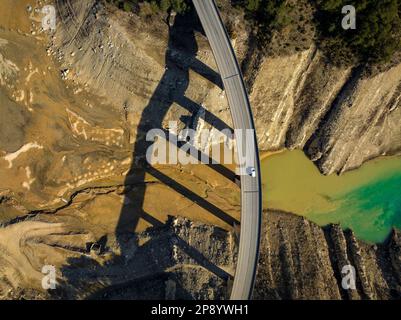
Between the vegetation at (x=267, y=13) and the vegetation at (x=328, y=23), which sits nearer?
the vegetation at (x=267, y=13)

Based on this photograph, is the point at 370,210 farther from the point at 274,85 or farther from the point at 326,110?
the point at 274,85

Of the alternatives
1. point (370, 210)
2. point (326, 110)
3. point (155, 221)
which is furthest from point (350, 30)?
point (155, 221)

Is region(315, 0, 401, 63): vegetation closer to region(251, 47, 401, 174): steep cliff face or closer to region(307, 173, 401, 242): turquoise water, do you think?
region(251, 47, 401, 174): steep cliff face

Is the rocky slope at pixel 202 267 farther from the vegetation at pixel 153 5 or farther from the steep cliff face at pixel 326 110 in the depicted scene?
the vegetation at pixel 153 5

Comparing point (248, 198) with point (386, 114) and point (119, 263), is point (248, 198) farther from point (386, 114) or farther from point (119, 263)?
point (386, 114)

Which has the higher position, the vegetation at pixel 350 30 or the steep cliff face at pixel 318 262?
the vegetation at pixel 350 30

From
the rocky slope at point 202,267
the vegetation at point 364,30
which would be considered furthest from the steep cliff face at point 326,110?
the rocky slope at point 202,267
